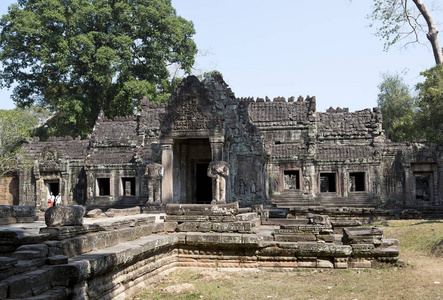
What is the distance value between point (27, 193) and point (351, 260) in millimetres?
19437

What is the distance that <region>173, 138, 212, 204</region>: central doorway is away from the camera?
14688 millimetres

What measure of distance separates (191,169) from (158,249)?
7.38 metres

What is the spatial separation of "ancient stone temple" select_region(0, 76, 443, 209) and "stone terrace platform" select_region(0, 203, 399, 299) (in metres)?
5.22

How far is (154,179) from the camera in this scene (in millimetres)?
14281

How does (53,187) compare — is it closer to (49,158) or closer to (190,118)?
(49,158)

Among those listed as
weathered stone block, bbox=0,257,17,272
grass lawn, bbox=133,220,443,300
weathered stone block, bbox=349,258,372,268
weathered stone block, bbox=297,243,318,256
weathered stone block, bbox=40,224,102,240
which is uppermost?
weathered stone block, bbox=40,224,102,240

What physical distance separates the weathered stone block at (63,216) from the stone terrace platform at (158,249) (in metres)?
0.20

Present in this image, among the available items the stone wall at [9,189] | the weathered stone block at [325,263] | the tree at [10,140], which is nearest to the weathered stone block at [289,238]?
the weathered stone block at [325,263]

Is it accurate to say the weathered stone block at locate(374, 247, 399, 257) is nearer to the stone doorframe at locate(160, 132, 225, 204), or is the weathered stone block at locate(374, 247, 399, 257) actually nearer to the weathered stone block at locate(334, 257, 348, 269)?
the weathered stone block at locate(334, 257, 348, 269)

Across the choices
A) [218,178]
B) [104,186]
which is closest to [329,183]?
[104,186]

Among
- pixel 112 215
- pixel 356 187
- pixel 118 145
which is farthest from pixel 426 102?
pixel 112 215

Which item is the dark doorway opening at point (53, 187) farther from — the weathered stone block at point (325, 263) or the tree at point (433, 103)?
the tree at point (433, 103)

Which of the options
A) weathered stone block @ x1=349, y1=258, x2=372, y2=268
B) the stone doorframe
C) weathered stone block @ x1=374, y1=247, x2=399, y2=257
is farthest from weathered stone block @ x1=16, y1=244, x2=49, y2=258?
the stone doorframe

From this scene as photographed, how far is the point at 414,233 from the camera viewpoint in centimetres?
1225
